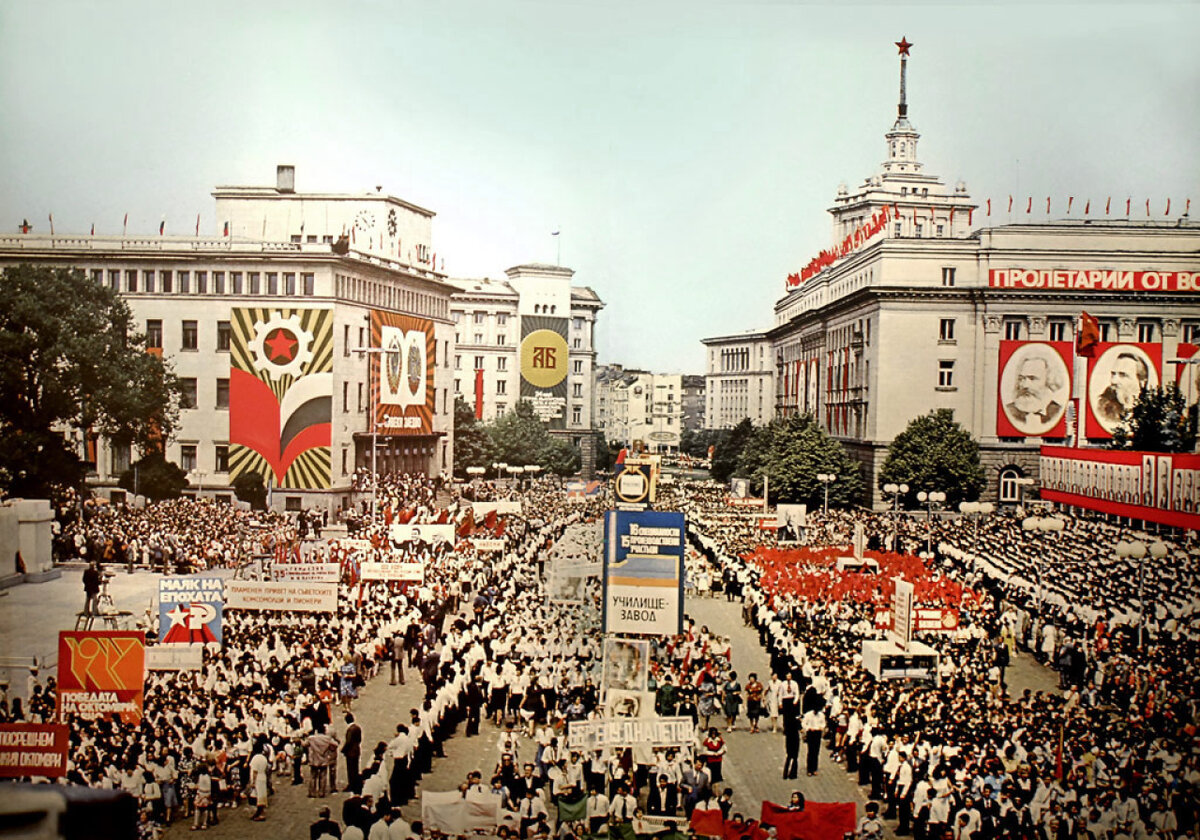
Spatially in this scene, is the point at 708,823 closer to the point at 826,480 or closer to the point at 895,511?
the point at 895,511

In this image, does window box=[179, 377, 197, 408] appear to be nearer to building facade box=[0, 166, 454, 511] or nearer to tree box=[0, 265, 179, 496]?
building facade box=[0, 166, 454, 511]

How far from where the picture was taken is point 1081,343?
3112cm

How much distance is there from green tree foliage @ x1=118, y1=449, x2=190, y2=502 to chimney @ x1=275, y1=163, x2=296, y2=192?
6567 mm

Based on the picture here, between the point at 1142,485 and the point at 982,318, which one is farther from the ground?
the point at 982,318

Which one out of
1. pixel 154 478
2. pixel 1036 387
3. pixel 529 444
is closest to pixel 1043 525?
pixel 1036 387

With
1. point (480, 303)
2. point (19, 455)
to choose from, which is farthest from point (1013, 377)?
point (19, 455)

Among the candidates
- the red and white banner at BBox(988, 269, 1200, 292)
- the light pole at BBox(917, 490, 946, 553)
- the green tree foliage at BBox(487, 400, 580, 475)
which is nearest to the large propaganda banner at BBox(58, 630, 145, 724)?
the green tree foliage at BBox(487, 400, 580, 475)

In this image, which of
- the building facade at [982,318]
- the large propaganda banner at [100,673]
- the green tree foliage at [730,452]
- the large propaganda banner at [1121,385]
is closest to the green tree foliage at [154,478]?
the large propaganda banner at [100,673]

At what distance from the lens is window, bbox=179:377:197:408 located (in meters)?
28.8

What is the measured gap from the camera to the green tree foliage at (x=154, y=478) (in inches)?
1018

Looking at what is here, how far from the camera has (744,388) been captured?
56.4 meters

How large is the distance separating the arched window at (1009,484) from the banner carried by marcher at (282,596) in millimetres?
26093

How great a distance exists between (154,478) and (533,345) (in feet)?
30.2

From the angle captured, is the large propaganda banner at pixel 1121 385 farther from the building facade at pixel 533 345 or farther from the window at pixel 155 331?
the window at pixel 155 331
